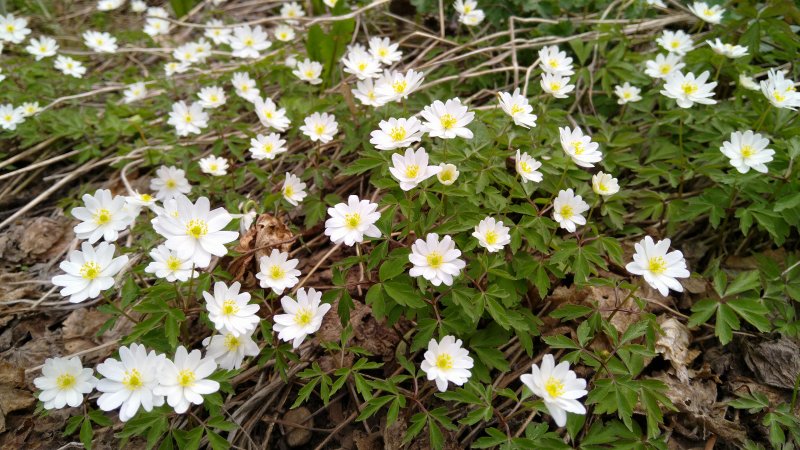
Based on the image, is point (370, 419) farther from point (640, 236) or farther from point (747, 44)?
point (747, 44)

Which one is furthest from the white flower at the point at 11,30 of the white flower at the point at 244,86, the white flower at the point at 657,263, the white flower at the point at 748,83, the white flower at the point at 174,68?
the white flower at the point at 748,83

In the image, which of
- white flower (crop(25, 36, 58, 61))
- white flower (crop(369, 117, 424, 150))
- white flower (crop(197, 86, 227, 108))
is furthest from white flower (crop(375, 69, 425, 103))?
white flower (crop(25, 36, 58, 61))

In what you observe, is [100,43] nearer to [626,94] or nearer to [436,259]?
[436,259]

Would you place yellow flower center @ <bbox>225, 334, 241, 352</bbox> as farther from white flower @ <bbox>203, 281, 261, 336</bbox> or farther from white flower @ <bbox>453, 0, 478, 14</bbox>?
white flower @ <bbox>453, 0, 478, 14</bbox>

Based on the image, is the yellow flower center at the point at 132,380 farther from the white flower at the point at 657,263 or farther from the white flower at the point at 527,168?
the white flower at the point at 657,263

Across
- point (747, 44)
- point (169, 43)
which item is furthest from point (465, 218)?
point (169, 43)
